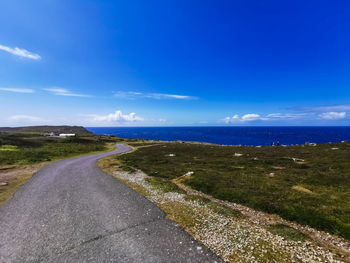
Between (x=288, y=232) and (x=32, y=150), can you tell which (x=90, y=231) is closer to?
(x=288, y=232)

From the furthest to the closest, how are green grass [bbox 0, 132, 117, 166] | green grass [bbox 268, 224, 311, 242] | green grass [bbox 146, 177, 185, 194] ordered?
1. green grass [bbox 0, 132, 117, 166]
2. green grass [bbox 146, 177, 185, 194]
3. green grass [bbox 268, 224, 311, 242]

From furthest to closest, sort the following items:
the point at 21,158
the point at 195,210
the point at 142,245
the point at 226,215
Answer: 1. the point at 21,158
2. the point at 195,210
3. the point at 226,215
4. the point at 142,245

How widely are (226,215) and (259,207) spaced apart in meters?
3.86

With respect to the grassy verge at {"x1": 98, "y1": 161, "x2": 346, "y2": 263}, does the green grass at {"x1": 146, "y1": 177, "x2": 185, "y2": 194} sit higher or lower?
lower

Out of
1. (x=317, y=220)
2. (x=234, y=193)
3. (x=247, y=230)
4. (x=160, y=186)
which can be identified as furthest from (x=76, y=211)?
(x=317, y=220)

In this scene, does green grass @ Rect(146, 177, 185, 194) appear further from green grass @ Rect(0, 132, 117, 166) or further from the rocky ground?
green grass @ Rect(0, 132, 117, 166)

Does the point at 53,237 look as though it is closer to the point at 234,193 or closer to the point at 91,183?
the point at 91,183

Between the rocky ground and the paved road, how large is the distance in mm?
1006

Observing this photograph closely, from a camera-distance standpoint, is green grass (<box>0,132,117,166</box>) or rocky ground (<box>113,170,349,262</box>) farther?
green grass (<box>0,132,117,166</box>)

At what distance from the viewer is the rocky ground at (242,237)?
26.3ft

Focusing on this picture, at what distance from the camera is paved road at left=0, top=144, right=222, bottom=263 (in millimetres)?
8250

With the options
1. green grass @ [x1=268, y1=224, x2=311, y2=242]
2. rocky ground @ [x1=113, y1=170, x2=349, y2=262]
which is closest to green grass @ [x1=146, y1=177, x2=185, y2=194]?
rocky ground @ [x1=113, y1=170, x2=349, y2=262]

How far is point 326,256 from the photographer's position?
314 inches

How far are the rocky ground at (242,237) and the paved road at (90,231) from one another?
101 centimetres
